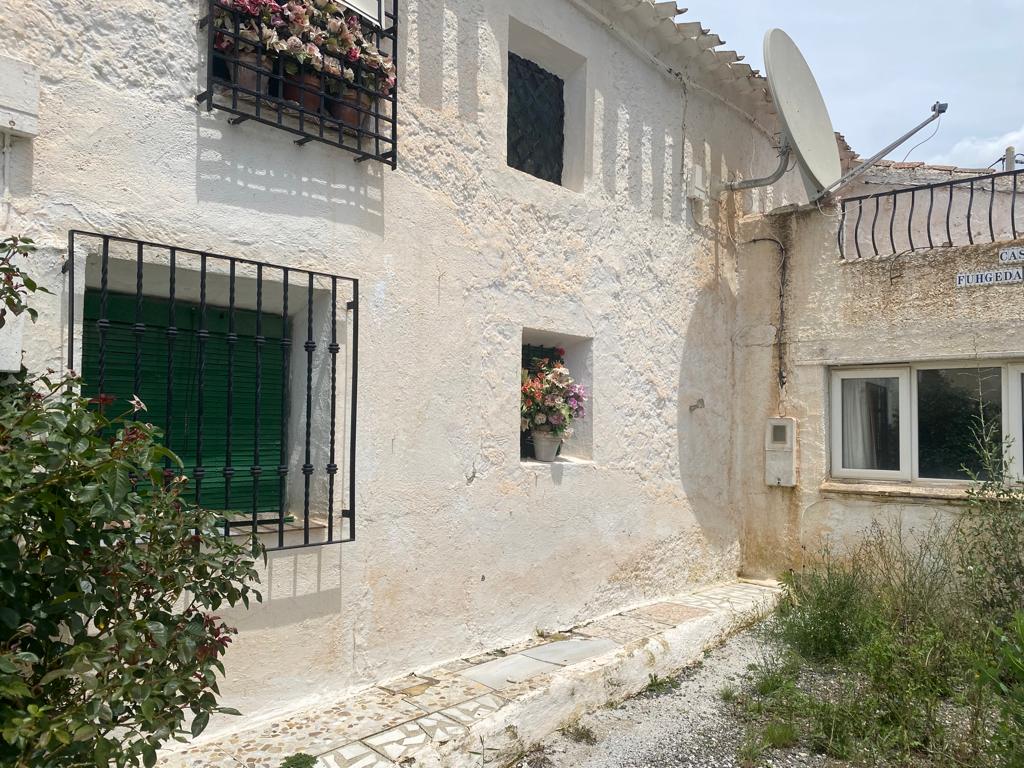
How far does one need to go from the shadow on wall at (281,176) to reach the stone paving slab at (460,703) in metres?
2.29

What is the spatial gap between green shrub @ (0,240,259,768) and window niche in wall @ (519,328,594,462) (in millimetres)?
3035

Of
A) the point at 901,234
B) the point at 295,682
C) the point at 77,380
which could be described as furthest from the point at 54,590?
the point at 901,234

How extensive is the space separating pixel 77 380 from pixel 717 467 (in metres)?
5.09

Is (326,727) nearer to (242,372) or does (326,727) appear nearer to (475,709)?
(475,709)

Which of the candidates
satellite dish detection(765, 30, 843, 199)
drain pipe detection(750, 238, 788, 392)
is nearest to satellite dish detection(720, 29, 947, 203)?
satellite dish detection(765, 30, 843, 199)

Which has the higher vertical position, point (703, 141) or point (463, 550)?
point (703, 141)

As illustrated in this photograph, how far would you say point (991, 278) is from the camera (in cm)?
541

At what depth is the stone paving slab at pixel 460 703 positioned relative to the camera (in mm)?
3090

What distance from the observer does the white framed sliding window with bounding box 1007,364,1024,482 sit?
5383 mm

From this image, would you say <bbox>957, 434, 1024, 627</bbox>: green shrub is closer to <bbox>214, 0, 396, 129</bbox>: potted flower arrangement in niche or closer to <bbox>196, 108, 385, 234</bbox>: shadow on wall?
<bbox>196, 108, 385, 234</bbox>: shadow on wall

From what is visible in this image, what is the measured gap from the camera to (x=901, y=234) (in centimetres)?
921

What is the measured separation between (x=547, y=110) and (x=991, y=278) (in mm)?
3356

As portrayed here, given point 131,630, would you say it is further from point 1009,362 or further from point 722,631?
point 1009,362

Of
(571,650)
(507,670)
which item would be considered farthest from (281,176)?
(571,650)
